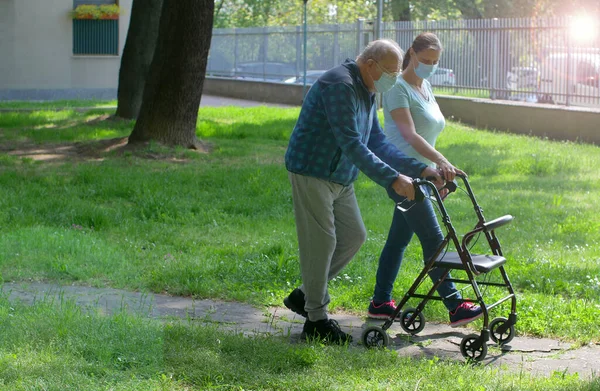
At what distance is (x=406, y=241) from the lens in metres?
6.25

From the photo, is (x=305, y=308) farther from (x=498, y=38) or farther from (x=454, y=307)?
(x=498, y=38)

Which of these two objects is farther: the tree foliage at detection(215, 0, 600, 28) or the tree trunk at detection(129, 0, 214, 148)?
the tree foliage at detection(215, 0, 600, 28)

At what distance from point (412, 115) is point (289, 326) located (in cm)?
163

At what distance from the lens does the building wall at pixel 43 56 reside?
27.9 metres

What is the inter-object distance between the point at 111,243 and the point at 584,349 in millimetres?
4473

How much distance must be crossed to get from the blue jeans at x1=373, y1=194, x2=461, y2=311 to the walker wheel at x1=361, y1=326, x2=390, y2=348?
564 mm

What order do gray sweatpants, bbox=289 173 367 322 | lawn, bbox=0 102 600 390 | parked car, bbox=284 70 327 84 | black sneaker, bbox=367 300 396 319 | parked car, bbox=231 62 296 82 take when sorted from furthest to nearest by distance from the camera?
parked car, bbox=231 62 296 82 < parked car, bbox=284 70 327 84 < black sneaker, bbox=367 300 396 319 < gray sweatpants, bbox=289 173 367 322 < lawn, bbox=0 102 600 390

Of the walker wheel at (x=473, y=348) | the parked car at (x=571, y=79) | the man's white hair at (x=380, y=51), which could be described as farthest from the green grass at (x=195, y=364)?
the parked car at (x=571, y=79)

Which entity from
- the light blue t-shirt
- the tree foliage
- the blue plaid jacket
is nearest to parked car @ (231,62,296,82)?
the tree foliage

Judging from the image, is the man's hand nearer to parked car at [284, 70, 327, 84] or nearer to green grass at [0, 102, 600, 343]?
green grass at [0, 102, 600, 343]

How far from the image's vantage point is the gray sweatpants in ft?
18.0

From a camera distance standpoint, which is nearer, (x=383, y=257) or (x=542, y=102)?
(x=383, y=257)

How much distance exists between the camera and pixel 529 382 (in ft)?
15.5

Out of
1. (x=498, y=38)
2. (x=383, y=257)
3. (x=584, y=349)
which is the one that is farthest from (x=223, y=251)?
(x=498, y=38)
